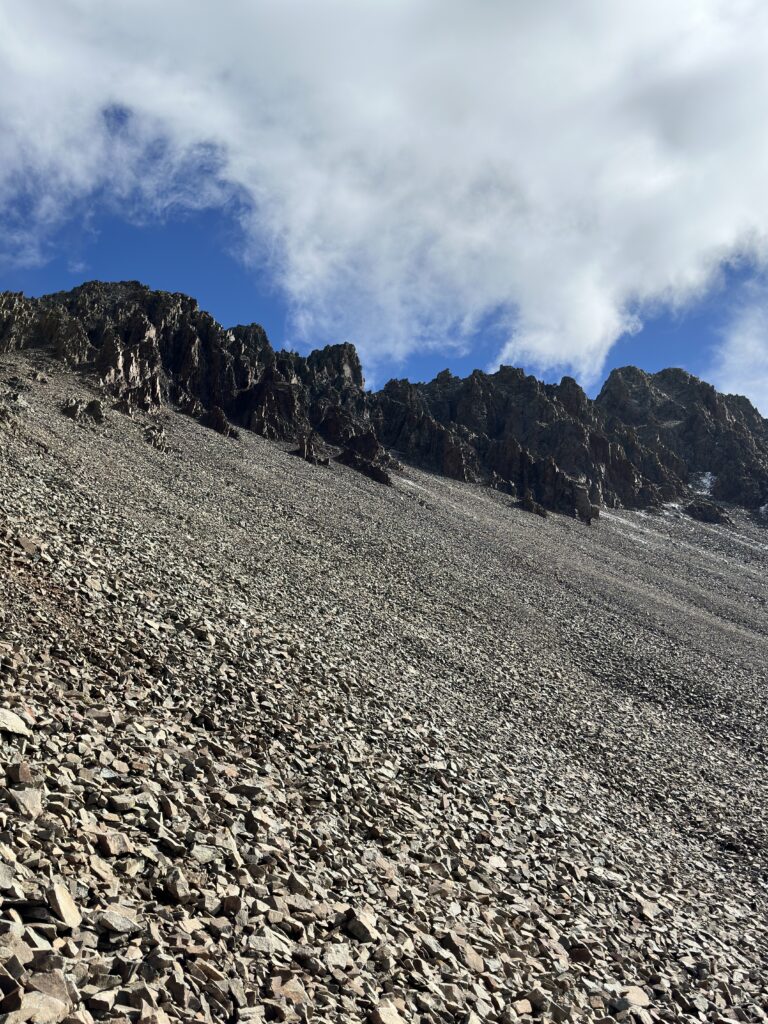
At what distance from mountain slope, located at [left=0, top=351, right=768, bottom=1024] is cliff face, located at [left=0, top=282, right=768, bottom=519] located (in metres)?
39.0

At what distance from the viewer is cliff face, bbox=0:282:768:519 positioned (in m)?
71.2

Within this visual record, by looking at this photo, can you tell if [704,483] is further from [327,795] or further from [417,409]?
[327,795]

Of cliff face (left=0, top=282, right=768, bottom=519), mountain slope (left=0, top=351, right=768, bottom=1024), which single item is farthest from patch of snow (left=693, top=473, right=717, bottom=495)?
mountain slope (left=0, top=351, right=768, bottom=1024)

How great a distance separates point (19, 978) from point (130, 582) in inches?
577

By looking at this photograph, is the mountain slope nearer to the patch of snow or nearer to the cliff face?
the cliff face

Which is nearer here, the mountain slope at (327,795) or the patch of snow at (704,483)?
the mountain slope at (327,795)

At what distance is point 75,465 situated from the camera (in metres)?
33.6

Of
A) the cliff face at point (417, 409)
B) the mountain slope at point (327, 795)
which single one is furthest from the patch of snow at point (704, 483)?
the mountain slope at point (327, 795)

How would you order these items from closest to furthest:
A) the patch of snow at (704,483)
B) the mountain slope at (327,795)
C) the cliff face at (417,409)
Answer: the mountain slope at (327,795) < the cliff face at (417,409) < the patch of snow at (704,483)

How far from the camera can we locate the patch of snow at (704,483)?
494 feet

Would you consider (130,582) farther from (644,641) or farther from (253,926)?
(644,641)

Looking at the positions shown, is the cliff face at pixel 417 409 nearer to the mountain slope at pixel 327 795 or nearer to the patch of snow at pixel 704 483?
the patch of snow at pixel 704 483

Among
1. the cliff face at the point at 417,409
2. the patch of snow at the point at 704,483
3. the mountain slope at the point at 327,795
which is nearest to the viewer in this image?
the mountain slope at the point at 327,795

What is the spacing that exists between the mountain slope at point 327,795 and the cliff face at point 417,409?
3900 centimetres
